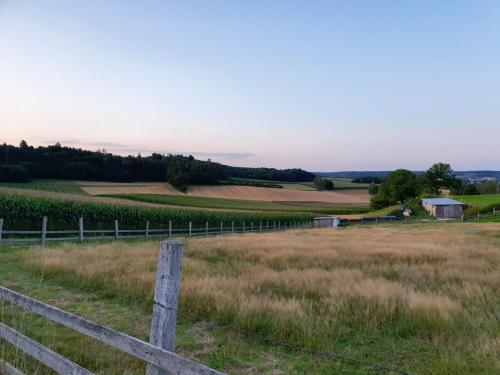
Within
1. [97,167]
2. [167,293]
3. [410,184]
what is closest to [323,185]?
[410,184]

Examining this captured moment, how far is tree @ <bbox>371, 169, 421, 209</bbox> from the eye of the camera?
322 ft

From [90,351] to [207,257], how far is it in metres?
10.2

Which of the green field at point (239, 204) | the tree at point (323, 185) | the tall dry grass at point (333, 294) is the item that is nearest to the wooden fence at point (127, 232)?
the tall dry grass at point (333, 294)

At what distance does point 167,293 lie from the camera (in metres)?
3.74

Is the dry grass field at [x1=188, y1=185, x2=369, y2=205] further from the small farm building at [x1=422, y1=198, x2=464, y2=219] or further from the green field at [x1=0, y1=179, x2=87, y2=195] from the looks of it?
the small farm building at [x1=422, y1=198, x2=464, y2=219]

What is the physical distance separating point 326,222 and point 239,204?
1823 centimetres

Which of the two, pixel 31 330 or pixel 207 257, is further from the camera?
pixel 207 257

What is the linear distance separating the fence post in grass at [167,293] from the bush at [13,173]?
76.8 metres

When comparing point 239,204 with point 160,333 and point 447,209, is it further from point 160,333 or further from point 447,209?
point 160,333

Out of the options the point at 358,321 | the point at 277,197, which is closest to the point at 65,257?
the point at 358,321

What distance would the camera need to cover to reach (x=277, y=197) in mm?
93062

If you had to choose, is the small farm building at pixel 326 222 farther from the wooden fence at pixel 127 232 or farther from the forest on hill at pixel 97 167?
the forest on hill at pixel 97 167

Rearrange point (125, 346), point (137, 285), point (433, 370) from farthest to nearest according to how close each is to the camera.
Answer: point (137, 285) < point (433, 370) < point (125, 346)

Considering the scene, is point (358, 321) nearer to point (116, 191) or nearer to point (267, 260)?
point (267, 260)
